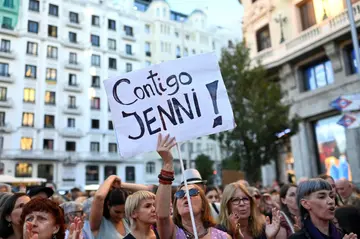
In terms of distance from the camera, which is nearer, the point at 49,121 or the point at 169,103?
the point at 169,103

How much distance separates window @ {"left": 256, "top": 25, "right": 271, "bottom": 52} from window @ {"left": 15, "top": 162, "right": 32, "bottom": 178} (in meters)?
29.7

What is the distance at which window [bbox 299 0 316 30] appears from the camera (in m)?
18.0

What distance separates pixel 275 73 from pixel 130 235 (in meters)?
18.7

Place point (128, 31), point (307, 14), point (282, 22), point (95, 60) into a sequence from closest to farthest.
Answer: point (307, 14), point (282, 22), point (95, 60), point (128, 31)

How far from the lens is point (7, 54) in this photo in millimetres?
38656

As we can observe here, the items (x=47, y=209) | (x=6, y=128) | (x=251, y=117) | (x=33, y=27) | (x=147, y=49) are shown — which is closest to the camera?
(x=47, y=209)

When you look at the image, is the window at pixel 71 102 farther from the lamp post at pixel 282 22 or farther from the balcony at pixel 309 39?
the lamp post at pixel 282 22

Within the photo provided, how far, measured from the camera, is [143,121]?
3.40 m

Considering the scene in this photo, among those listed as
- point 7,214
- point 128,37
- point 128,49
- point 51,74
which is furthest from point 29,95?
point 7,214

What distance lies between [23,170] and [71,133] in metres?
6.96

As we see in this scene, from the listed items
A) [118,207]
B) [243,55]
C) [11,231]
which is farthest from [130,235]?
[243,55]

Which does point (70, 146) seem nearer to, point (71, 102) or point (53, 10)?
point (71, 102)

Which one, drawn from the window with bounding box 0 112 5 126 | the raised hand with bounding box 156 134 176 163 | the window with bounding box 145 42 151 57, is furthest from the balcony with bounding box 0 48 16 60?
the raised hand with bounding box 156 134 176 163

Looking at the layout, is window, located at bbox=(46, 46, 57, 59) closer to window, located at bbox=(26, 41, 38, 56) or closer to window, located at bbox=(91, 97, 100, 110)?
window, located at bbox=(26, 41, 38, 56)
